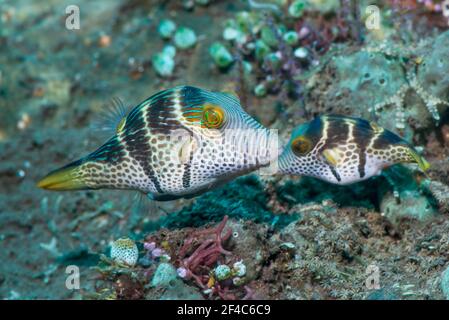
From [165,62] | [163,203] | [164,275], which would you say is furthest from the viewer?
[165,62]

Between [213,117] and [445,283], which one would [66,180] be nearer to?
[213,117]

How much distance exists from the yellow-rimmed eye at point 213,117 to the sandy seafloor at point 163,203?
0.82 m

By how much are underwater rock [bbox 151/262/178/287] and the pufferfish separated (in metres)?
0.54

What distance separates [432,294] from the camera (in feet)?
10.0

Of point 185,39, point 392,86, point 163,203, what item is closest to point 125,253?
point 163,203

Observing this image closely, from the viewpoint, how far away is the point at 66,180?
3629 millimetres

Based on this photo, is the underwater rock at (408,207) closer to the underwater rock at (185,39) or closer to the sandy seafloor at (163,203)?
the sandy seafloor at (163,203)

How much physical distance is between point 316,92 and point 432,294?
2325 millimetres

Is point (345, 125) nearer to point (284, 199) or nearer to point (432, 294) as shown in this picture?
point (284, 199)

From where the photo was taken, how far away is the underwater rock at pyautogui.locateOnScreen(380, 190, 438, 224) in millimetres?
3789

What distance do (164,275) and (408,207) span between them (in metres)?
2.13

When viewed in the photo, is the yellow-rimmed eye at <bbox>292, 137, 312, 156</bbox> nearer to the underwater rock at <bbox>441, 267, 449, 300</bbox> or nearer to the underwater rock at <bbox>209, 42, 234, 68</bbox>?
the underwater rock at <bbox>441, 267, 449, 300</bbox>

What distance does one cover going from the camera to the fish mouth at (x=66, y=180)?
3587 millimetres

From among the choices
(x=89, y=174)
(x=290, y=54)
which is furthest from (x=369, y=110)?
(x=89, y=174)
